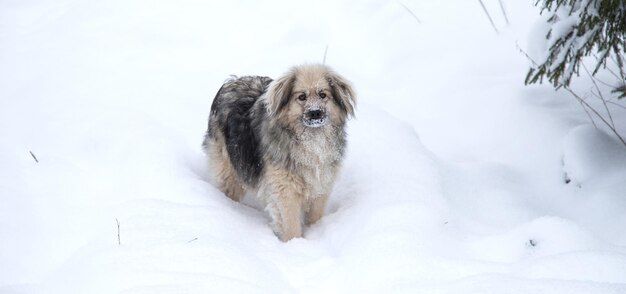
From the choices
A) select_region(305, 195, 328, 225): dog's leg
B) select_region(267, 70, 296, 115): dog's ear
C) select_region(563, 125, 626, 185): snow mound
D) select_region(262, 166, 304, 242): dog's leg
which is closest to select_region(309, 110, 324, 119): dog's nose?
select_region(267, 70, 296, 115): dog's ear

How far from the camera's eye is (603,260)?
2.94 meters

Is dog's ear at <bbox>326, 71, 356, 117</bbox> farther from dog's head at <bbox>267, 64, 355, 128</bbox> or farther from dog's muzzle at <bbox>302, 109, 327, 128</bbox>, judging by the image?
dog's muzzle at <bbox>302, 109, 327, 128</bbox>

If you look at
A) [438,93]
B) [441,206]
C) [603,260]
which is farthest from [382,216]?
[438,93]

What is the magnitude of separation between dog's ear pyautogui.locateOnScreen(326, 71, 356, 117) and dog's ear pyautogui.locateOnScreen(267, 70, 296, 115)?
0.32 m

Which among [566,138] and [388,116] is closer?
[566,138]

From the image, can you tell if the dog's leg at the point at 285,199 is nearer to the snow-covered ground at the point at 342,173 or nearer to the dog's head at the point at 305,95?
the snow-covered ground at the point at 342,173

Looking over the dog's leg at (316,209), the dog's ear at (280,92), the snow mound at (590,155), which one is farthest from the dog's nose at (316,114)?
the snow mound at (590,155)

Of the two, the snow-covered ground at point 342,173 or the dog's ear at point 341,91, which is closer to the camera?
the snow-covered ground at point 342,173

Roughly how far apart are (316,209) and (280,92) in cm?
114

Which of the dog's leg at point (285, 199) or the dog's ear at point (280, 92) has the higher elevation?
the dog's ear at point (280, 92)

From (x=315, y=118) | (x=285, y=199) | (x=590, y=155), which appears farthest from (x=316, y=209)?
(x=590, y=155)

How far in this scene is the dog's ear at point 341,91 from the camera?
4.17 metres

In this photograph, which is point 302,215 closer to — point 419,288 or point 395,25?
point 419,288

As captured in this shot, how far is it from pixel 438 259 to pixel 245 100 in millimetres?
2285
